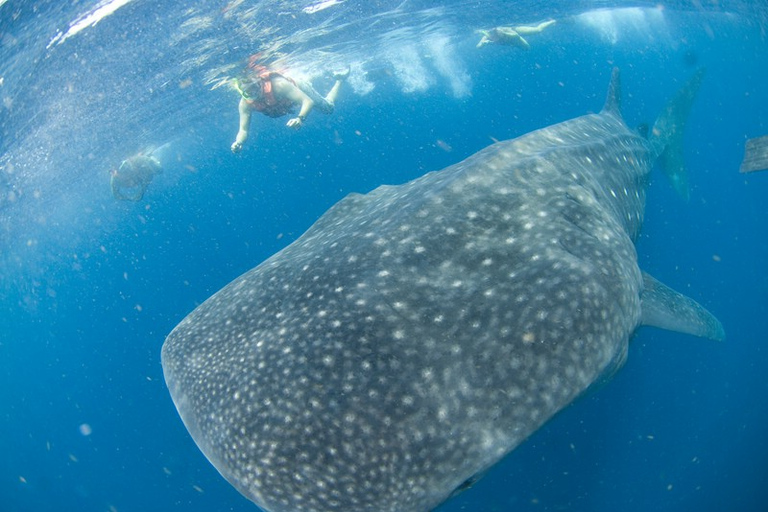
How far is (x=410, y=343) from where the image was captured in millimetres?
3088

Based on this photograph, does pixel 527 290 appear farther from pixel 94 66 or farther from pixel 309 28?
pixel 309 28

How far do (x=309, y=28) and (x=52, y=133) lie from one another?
40.3ft

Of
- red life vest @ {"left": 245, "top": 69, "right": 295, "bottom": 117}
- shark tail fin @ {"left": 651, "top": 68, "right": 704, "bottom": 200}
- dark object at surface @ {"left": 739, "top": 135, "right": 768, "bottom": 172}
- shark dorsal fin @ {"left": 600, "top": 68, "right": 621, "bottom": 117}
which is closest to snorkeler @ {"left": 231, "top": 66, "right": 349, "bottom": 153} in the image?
red life vest @ {"left": 245, "top": 69, "right": 295, "bottom": 117}

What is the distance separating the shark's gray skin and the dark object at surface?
4.77 metres

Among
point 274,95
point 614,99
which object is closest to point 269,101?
point 274,95

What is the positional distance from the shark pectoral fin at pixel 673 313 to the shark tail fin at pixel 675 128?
6.55 m

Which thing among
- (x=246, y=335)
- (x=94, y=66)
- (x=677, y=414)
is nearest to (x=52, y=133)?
(x=94, y=66)

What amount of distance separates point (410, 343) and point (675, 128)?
1132 centimetres

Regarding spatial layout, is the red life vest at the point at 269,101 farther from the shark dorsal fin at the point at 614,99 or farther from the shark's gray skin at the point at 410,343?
the shark's gray skin at the point at 410,343

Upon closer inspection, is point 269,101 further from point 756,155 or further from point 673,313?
point 673,313

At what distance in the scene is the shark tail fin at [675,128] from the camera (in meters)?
11.0

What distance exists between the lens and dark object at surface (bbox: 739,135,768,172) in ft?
23.8

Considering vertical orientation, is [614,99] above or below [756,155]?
above

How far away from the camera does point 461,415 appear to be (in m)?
2.84
